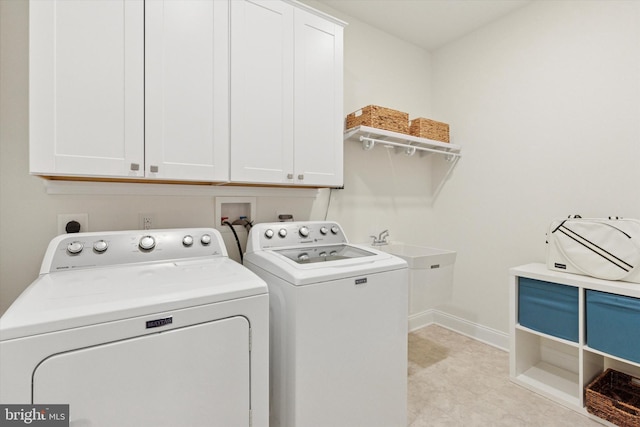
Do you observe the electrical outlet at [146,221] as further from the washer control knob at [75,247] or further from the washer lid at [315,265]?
the washer lid at [315,265]

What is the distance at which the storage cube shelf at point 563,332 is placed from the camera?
1.67 meters

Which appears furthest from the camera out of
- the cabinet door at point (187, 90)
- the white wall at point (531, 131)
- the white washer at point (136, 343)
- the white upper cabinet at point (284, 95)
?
the white wall at point (531, 131)

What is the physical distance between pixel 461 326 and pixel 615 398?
1.18 metres

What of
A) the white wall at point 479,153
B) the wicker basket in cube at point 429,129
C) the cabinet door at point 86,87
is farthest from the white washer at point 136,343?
the wicker basket in cube at point 429,129

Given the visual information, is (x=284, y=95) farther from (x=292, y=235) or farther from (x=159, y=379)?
(x=159, y=379)

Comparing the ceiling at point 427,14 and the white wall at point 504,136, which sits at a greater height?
the ceiling at point 427,14

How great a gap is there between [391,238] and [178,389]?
218cm

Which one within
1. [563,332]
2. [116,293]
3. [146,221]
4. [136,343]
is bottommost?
[563,332]

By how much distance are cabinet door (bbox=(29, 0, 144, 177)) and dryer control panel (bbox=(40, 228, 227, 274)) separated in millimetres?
303

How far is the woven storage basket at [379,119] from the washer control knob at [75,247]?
190 cm

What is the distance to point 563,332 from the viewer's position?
1908mm

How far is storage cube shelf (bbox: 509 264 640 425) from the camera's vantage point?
1672mm

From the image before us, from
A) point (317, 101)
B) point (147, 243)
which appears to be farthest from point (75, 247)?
point (317, 101)

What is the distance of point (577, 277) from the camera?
185 centimetres
